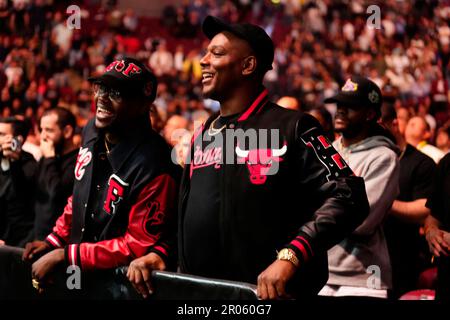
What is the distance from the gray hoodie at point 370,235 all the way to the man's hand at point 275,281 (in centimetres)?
151

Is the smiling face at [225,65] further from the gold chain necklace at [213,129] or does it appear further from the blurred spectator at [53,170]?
the blurred spectator at [53,170]

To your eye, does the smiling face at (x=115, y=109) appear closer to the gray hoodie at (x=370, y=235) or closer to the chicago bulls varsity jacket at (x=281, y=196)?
the chicago bulls varsity jacket at (x=281, y=196)

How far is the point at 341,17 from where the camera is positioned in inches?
807

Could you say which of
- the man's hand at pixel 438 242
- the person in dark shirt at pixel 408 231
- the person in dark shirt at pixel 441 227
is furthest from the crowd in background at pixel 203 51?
the man's hand at pixel 438 242

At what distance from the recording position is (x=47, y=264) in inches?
129

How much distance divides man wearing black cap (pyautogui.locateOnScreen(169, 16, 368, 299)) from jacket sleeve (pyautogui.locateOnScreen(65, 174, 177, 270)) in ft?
0.62

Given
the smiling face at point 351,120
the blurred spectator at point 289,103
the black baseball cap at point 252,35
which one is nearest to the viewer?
the black baseball cap at point 252,35

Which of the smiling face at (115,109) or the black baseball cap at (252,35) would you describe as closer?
the black baseball cap at (252,35)

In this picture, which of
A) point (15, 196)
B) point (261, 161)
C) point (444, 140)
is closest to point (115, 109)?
point (261, 161)

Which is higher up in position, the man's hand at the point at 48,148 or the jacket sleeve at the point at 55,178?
the man's hand at the point at 48,148

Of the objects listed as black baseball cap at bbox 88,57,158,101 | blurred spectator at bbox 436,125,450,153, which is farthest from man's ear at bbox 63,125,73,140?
blurred spectator at bbox 436,125,450,153

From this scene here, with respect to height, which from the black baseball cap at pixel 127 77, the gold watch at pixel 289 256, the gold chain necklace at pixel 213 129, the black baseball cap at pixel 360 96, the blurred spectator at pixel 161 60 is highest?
the blurred spectator at pixel 161 60

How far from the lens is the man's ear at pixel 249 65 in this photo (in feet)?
10.1

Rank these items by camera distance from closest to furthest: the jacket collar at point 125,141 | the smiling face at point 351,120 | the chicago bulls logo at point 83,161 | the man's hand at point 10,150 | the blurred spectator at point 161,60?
1. the jacket collar at point 125,141
2. the chicago bulls logo at point 83,161
3. the smiling face at point 351,120
4. the man's hand at point 10,150
5. the blurred spectator at point 161,60
